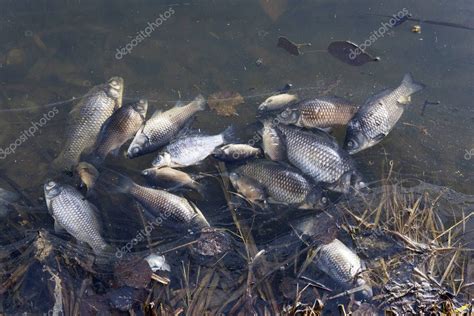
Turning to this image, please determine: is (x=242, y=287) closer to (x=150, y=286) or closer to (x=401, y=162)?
(x=150, y=286)

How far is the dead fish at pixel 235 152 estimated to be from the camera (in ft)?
15.2

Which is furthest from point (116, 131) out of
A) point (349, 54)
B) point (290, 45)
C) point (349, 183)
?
point (349, 54)

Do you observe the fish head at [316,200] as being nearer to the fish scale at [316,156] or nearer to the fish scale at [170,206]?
the fish scale at [316,156]

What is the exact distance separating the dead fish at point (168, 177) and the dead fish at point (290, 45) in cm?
243

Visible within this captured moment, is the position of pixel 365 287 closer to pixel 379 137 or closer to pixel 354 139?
pixel 354 139

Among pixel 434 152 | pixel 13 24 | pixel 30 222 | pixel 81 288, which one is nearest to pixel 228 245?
pixel 81 288

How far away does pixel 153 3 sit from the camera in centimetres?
634

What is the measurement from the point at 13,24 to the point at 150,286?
4265mm

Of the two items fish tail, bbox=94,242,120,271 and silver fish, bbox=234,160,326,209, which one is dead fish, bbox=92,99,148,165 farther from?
silver fish, bbox=234,160,326,209

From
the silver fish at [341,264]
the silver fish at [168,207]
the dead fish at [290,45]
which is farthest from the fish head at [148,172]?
the dead fish at [290,45]

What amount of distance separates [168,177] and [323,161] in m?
1.54

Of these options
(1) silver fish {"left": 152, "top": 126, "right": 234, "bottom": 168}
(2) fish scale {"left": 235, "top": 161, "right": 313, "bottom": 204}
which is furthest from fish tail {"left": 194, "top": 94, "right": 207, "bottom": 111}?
(2) fish scale {"left": 235, "top": 161, "right": 313, "bottom": 204}

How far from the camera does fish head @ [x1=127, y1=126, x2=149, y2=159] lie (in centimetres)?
462

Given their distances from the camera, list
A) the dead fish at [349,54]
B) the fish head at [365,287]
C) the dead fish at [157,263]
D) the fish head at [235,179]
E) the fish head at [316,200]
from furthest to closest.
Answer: the dead fish at [349,54]
the fish head at [235,179]
the fish head at [316,200]
the dead fish at [157,263]
the fish head at [365,287]
